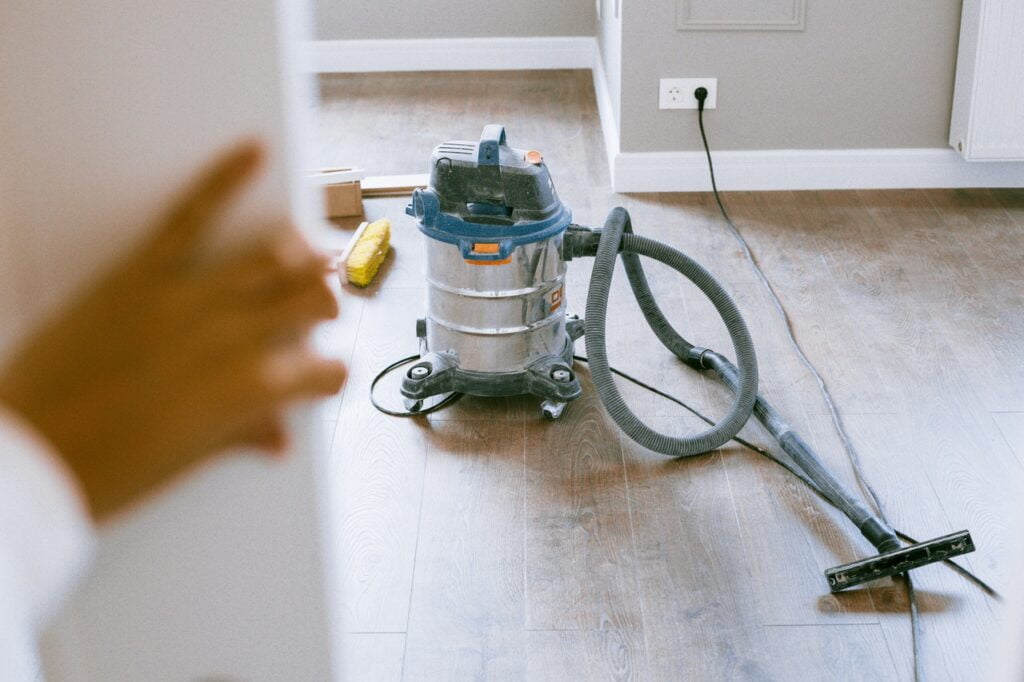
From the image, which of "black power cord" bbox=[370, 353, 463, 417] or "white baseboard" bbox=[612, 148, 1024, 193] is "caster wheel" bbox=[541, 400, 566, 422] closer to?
"black power cord" bbox=[370, 353, 463, 417]

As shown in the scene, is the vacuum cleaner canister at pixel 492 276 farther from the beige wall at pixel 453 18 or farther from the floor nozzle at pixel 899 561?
the beige wall at pixel 453 18

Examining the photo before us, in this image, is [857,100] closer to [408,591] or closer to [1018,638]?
[408,591]

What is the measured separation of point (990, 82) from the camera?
11.2ft

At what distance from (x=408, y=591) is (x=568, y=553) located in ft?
1.03

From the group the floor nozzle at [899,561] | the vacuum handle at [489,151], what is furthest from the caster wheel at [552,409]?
the floor nozzle at [899,561]

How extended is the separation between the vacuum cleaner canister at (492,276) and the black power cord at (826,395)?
1.96 feet

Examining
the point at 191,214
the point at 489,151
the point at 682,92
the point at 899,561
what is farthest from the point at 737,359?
the point at 191,214

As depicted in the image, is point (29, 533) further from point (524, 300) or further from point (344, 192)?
point (344, 192)

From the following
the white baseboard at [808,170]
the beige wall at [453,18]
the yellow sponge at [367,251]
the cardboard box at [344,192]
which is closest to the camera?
the yellow sponge at [367,251]

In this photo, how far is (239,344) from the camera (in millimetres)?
401

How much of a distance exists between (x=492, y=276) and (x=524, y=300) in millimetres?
96

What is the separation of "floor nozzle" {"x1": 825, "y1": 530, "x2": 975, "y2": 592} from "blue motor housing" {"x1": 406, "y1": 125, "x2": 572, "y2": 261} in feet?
3.07

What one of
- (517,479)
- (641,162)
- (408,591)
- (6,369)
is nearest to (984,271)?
(641,162)

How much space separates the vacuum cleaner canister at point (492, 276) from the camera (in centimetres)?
231
